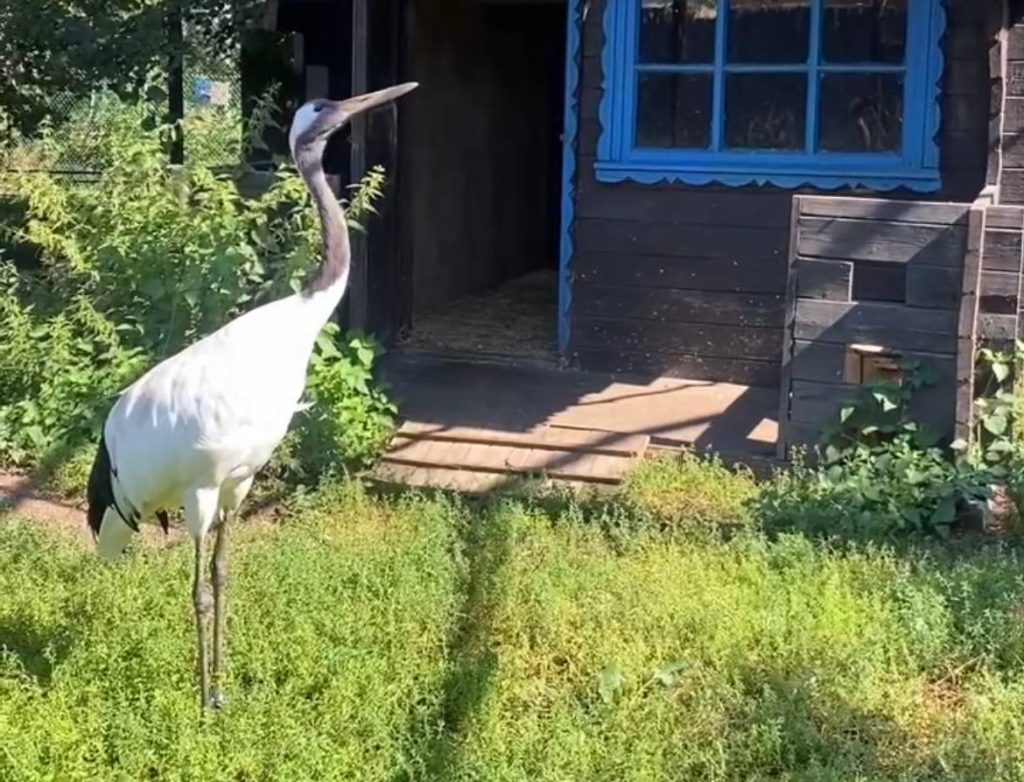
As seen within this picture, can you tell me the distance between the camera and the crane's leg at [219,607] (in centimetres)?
441

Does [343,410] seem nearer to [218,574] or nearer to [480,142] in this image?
[218,574]

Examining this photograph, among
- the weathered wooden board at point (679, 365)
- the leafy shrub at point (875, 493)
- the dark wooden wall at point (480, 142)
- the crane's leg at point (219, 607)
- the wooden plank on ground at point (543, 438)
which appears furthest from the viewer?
the dark wooden wall at point (480, 142)

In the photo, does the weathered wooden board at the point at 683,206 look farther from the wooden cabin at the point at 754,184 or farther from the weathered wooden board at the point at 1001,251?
the weathered wooden board at the point at 1001,251

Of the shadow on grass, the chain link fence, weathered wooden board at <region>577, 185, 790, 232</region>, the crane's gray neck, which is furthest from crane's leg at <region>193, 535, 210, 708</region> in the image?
weathered wooden board at <region>577, 185, 790, 232</region>

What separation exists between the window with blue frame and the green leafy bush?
65.3 inches

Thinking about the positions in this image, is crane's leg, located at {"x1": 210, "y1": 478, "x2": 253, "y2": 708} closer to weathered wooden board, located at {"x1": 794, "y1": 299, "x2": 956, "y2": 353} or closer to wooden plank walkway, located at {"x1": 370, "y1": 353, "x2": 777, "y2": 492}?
wooden plank walkway, located at {"x1": 370, "y1": 353, "x2": 777, "y2": 492}

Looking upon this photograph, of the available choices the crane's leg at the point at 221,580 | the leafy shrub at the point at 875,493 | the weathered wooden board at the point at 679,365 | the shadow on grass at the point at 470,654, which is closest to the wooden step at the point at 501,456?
the shadow on grass at the point at 470,654

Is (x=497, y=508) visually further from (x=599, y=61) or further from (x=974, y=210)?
(x=599, y=61)

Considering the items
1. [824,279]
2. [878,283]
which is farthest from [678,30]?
[824,279]

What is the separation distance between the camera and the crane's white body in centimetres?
430

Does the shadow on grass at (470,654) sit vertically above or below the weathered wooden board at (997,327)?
below

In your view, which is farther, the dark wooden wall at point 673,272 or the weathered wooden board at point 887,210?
the dark wooden wall at point 673,272

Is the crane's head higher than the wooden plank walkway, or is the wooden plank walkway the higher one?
the crane's head

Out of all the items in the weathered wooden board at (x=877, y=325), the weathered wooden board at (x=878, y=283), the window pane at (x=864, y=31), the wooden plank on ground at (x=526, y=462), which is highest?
the window pane at (x=864, y=31)
